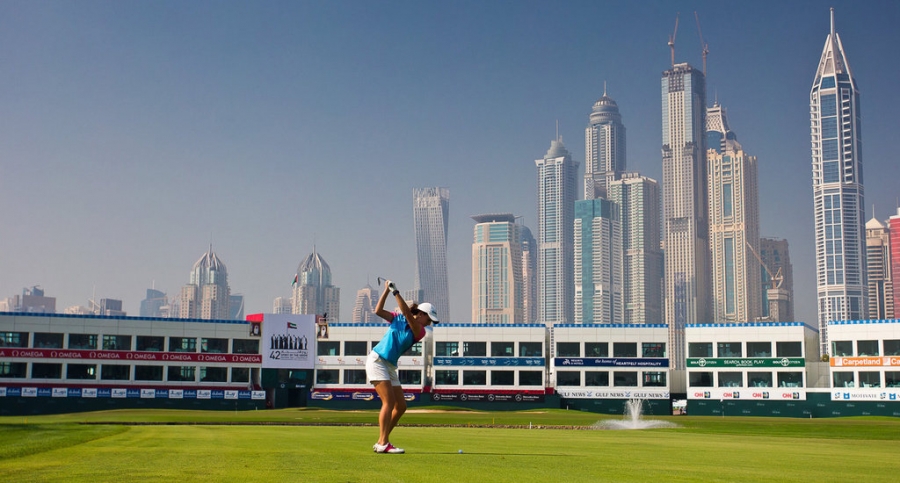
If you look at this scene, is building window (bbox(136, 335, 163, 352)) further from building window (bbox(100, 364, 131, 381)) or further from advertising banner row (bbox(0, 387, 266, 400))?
advertising banner row (bbox(0, 387, 266, 400))

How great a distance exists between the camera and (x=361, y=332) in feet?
355

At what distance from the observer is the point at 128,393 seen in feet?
331

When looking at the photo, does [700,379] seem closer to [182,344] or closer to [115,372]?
[182,344]

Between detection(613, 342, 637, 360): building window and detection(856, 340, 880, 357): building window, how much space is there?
75.8ft

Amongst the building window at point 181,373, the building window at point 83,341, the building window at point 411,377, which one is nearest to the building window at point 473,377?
the building window at point 411,377

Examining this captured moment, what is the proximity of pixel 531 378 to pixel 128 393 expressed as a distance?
43964 millimetres

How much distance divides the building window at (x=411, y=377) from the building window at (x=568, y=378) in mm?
15846

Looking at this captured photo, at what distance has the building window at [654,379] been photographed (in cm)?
10569

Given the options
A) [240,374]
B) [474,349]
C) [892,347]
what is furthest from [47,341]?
[892,347]

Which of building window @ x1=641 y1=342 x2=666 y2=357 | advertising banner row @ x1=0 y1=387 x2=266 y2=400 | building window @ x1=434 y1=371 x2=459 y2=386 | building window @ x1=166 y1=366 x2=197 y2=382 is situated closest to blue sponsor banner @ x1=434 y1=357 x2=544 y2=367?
building window @ x1=434 y1=371 x2=459 y2=386

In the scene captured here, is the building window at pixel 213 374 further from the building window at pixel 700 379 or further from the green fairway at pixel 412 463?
the green fairway at pixel 412 463

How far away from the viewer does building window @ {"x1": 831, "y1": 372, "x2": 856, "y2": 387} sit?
9869 centimetres

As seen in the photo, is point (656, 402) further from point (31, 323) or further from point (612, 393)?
point (31, 323)

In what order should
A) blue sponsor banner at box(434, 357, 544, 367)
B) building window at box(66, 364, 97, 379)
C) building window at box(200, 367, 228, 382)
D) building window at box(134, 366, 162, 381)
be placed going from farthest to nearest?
blue sponsor banner at box(434, 357, 544, 367) → building window at box(200, 367, 228, 382) → building window at box(134, 366, 162, 381) → building window at box(66, 364, 97, 379)
